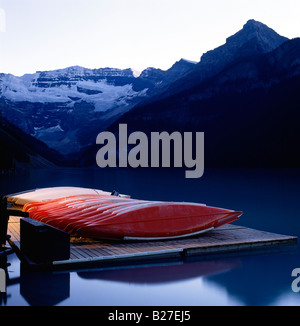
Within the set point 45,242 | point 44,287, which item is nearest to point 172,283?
point 44,287

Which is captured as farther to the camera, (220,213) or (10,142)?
(10,142)

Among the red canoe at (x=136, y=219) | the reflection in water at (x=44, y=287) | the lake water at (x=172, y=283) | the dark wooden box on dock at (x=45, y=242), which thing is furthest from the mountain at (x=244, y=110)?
the reflection in water at (x=44, y=287)

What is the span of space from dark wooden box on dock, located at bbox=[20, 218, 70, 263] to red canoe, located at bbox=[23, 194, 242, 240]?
6.80 ft

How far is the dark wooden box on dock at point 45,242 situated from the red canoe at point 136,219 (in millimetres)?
2073

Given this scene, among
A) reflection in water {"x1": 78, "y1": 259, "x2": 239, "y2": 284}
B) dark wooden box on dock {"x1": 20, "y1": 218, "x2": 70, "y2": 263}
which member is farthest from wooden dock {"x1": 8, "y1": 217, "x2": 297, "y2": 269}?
reflection in water {"x1": 78, "y1": 259, "x2": 239, "y2": 284}

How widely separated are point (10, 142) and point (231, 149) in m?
69.0

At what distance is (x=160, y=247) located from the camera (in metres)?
11.3

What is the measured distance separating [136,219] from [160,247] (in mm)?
1151

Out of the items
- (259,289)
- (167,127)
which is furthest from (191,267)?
(167,127)

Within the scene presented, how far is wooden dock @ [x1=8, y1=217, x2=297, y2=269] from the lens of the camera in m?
10.2

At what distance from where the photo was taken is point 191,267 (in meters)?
10.3

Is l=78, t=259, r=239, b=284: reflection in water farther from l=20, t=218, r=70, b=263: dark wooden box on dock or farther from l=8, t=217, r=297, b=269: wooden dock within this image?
l=20, t=218, r=70, b=263: dark wooden box on dock
